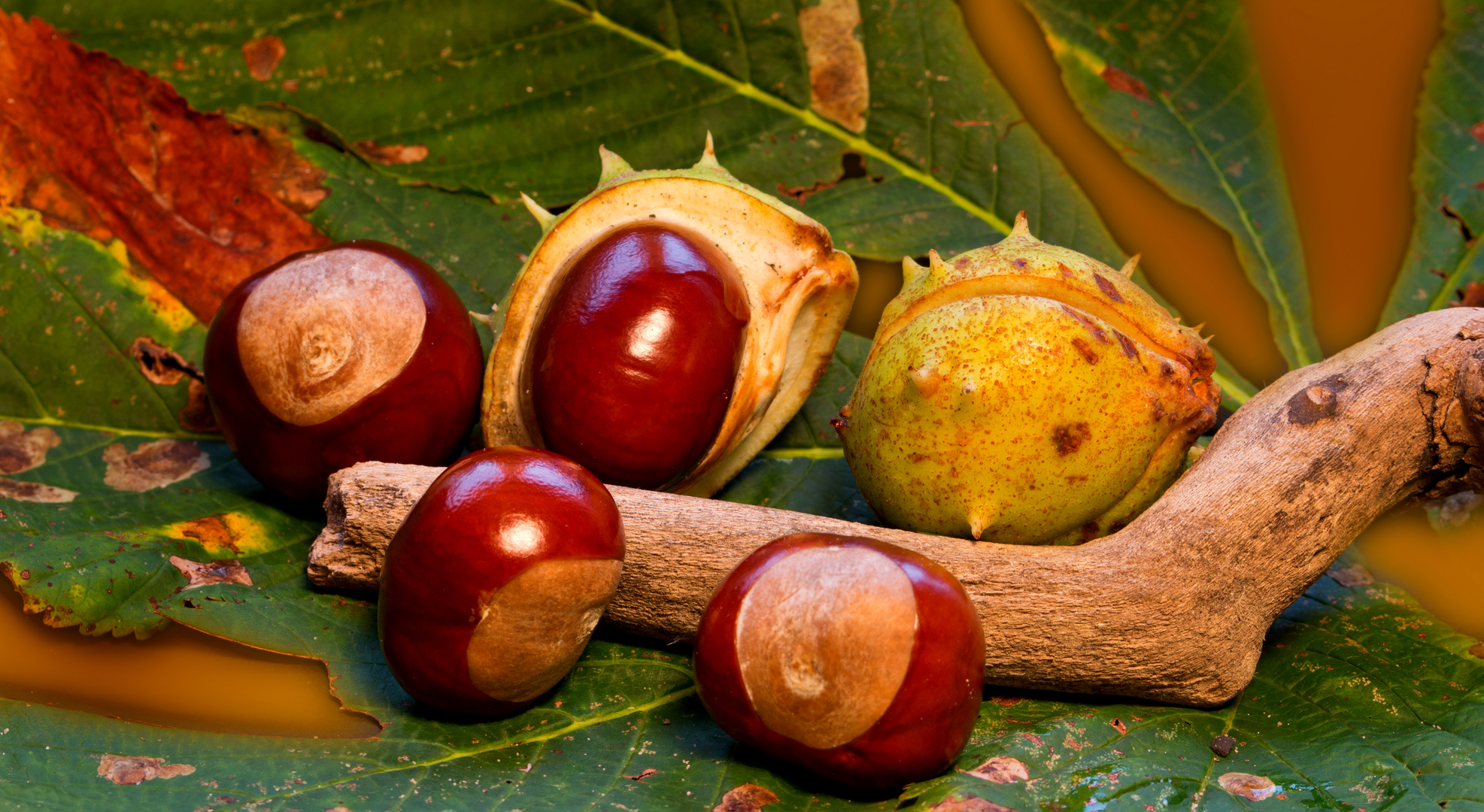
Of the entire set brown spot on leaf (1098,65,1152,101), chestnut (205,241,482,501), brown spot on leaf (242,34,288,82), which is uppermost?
brown spot on leaf (1098,65,1152,101)

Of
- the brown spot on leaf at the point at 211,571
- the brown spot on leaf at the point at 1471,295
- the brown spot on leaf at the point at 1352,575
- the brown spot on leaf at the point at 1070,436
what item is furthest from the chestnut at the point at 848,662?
the brown spot on leaf at the point at 1471,295

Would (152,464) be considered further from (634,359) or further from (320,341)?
(634,359)

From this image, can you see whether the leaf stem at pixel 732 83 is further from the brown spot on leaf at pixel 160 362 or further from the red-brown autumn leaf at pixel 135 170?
the brown spot on leaf at pixel 160 362

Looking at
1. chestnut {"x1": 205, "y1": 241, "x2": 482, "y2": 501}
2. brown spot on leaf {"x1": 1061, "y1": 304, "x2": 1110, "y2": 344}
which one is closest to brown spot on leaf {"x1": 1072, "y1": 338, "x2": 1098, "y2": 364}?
brown spot on leaf {"x1": 1061, "y1": 304, "x2": 1110, "y2": 344}

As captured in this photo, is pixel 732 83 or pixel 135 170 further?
pixel 732 83

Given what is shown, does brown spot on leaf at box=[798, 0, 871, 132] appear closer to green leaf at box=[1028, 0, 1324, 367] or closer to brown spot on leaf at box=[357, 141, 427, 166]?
green leaf at box=[1028, 0, 1324, 367]

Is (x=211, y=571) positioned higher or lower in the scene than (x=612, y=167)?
lower

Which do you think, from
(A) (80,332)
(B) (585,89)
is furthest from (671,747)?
(B) (585,89)

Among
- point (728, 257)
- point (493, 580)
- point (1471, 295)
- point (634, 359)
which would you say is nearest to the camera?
point (493, 580)
